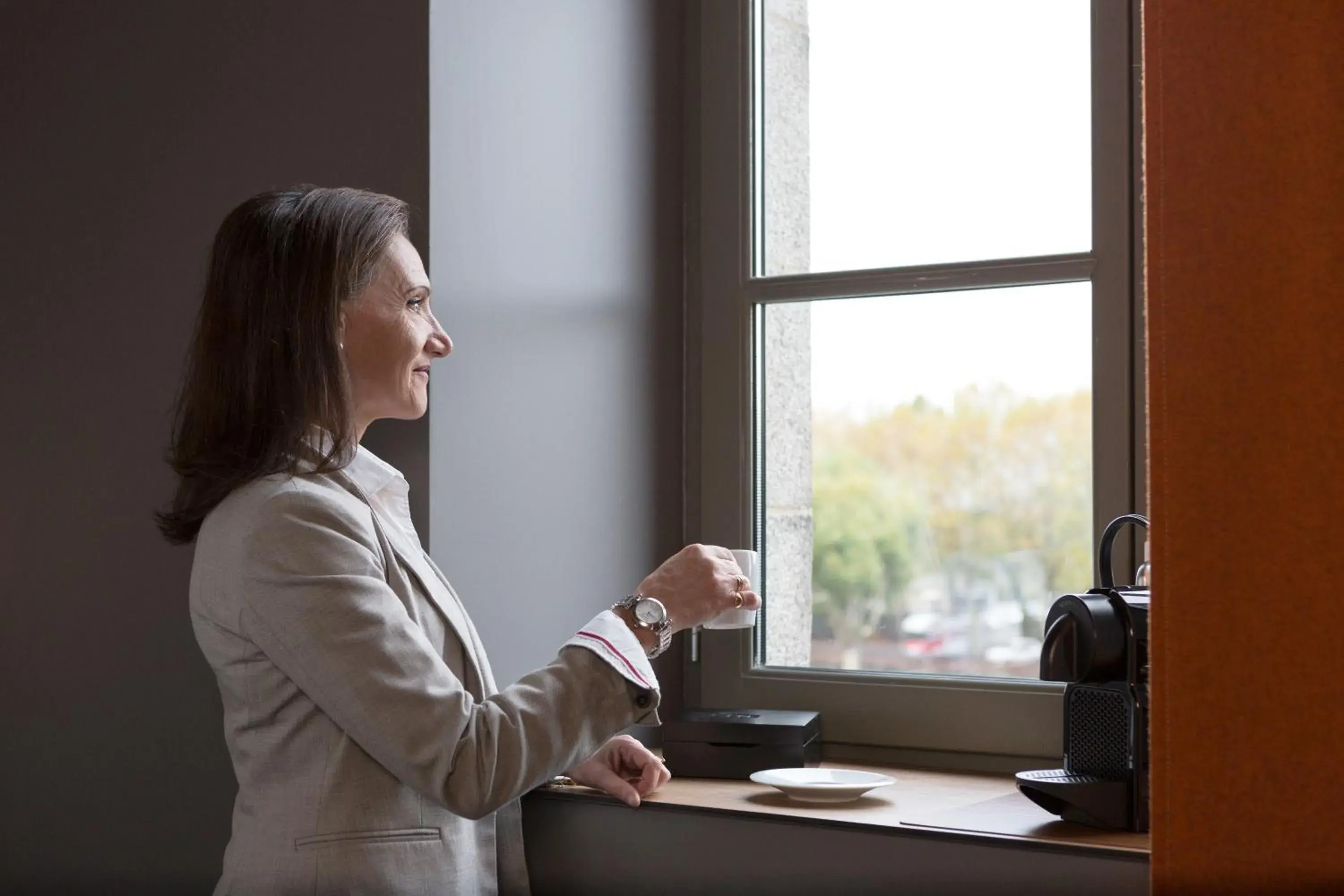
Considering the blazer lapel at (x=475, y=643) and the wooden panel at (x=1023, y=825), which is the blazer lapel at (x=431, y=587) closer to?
the blazer lapel at (x=475, y=643)

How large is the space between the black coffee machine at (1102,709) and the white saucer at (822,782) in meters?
0.22

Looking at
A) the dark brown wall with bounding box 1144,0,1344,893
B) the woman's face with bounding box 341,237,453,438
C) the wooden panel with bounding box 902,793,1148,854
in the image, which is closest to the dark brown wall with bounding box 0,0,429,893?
the woman's face with bounding box 341,237,453,438

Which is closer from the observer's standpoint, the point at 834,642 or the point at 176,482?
the point at 176,482

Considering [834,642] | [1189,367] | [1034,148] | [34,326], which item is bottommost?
[834,642]

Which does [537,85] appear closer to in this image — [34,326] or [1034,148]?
[1034,148]

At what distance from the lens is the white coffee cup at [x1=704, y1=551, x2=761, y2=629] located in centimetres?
157

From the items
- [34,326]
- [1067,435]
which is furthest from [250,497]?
[1067,435]

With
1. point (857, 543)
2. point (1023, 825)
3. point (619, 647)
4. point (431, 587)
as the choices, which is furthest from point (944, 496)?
point (431, 587)

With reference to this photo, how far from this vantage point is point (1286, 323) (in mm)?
884

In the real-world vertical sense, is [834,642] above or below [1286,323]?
below

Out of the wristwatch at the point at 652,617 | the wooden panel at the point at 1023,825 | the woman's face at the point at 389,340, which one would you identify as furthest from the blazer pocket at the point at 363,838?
the wooden panel at the point at 1023,825

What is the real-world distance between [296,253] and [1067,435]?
44.4 inches

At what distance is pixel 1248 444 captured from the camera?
89cm

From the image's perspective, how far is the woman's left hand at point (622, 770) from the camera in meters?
1.71
